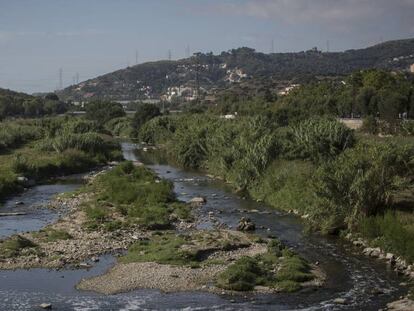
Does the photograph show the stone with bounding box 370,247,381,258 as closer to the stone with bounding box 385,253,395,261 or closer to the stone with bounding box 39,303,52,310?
the stone with bounding box 385,253,395,261

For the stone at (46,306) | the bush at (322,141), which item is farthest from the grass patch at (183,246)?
the bush at (322,141)

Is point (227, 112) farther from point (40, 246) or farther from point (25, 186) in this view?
point (40, 246)

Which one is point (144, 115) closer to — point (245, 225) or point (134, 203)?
point (134, 203)

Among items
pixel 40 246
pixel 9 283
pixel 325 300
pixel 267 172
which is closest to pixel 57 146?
pixel 267 172

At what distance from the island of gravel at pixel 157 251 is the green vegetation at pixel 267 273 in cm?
4

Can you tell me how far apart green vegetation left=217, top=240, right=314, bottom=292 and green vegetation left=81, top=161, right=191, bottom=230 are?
456 inches

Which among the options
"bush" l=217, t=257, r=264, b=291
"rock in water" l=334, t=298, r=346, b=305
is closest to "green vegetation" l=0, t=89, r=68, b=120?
"bush" l=217, t=257, r=264, b=291

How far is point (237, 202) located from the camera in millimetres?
50438

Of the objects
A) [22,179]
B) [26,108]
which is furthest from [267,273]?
[26,108]

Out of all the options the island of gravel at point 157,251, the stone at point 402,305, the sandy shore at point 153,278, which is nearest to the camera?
the stone at point 402,305

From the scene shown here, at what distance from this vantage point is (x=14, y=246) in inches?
1351

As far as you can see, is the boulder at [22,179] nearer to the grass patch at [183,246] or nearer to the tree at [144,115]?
the grass patch at [183,246]

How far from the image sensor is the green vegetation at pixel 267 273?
1090 inches

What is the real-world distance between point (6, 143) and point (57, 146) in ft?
39.4
